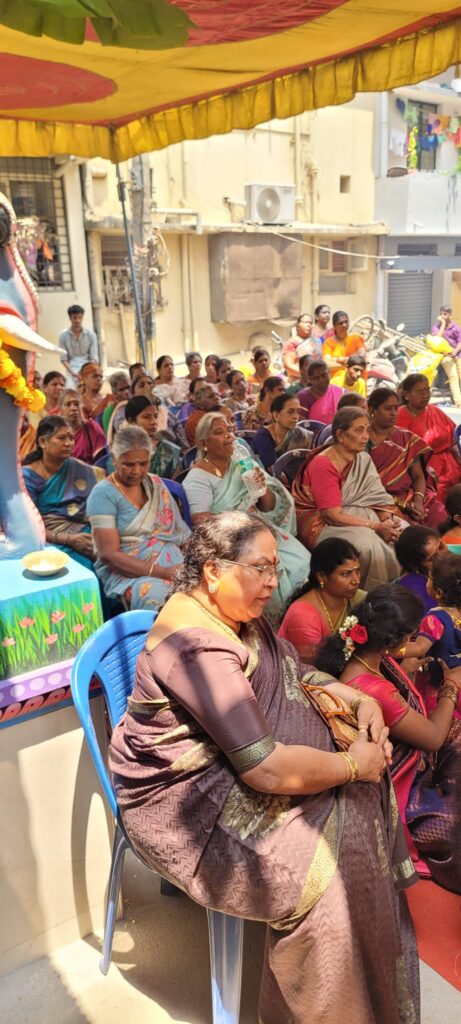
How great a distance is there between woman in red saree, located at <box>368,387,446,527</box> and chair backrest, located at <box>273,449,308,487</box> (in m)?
0.41

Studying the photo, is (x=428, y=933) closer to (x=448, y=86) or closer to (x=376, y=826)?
(x=376, y=826)

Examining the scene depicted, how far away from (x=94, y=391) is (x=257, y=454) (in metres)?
2.70

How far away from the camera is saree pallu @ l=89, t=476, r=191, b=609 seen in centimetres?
320

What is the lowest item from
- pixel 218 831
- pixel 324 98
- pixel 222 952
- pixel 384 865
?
pixel 222 952

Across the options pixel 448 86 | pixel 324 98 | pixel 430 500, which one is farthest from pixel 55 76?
pixel 448 86

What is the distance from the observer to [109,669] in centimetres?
218

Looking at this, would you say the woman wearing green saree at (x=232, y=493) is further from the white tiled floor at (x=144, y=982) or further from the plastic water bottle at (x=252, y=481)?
the white tiled floor at (x=144, y=982)

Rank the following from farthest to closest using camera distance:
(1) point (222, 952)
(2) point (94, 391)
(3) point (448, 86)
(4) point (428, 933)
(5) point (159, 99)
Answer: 1. (3) point (448, 86)
2. (2) point (94, 391)
3. (5) point (159, 99)
4. (4) point (428, 933)
5. (1) point (222, 952)

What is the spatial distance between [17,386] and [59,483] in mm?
1704

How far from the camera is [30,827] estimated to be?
6.87 ft

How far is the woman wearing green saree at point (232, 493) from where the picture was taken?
12.4ft

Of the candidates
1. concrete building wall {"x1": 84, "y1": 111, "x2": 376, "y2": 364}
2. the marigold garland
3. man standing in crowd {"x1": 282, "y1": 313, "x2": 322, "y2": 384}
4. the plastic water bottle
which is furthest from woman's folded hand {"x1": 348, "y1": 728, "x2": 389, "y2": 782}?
concrete building wall {"x1": 84, "y1": 111, "x2": 376, "y2": 364}

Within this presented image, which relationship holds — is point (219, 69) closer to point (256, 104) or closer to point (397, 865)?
point (256, 104)

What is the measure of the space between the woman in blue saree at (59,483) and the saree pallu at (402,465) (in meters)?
1.67
